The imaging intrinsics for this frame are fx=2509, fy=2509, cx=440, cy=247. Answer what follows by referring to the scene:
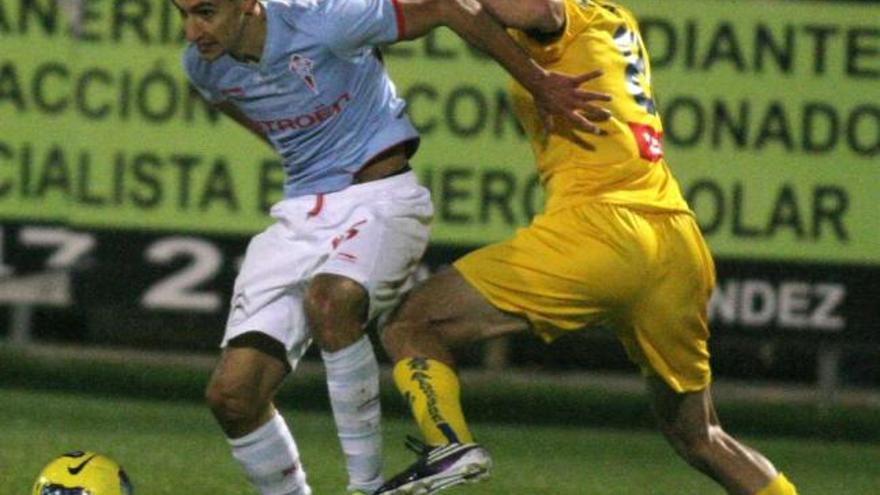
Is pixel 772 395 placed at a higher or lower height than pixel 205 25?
lower

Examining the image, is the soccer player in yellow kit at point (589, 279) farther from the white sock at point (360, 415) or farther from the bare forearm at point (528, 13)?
the white sock at point (360, 415)

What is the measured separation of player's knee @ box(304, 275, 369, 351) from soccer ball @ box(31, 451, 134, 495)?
30.5 inches

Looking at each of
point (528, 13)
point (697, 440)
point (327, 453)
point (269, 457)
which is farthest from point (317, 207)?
point (327, 453)

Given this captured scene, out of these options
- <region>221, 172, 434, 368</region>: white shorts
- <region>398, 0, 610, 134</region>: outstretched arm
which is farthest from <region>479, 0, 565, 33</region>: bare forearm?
<region>221, 172, 434, 368</region>: white shorts

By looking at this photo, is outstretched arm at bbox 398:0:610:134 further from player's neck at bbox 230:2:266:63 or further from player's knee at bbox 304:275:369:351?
player's knee at bbox 304:275:369:351

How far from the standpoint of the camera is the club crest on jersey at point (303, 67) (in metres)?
7.88

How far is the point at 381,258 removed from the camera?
309 inches

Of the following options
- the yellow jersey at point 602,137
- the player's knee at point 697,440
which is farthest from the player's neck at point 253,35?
the player's knee at point 697,440

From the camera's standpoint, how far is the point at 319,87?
7.92m

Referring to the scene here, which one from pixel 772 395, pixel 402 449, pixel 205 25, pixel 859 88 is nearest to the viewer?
pixel 205 25

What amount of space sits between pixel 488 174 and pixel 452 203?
224 mm

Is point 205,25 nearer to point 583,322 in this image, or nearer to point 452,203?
point 583,322

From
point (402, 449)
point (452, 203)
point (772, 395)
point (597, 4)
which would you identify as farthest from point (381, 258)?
point (772, 395)

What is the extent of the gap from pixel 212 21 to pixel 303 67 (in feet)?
1.14
